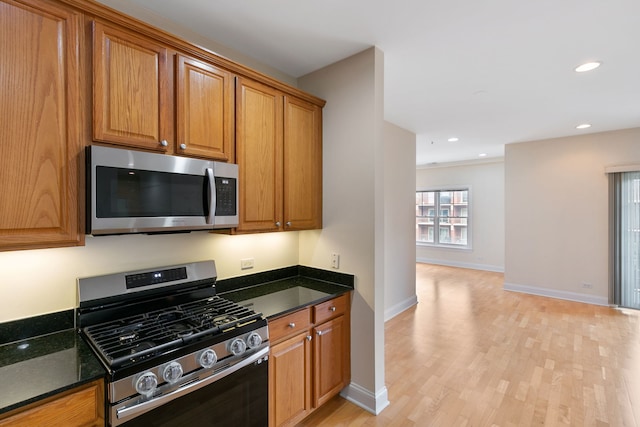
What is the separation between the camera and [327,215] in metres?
2.56

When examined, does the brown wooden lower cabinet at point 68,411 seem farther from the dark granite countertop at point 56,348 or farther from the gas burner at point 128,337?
the gas burner at point 128,337

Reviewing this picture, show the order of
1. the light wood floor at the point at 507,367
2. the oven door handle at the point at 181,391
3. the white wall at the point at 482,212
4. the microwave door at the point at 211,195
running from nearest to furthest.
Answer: the oven door handle at the point at 181,391 < the microwave door at the point at 211,195 < the light wood floor at the point at 507,367 < the white wall at the point at 482,212

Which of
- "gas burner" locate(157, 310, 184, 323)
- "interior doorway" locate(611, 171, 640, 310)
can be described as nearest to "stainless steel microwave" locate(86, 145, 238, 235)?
"gas burner" locate(157, 310, 184, 323)

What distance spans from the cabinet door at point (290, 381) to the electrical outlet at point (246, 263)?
71cm

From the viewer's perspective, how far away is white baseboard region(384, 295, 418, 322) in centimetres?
419

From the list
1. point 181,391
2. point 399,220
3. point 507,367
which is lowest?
point 507,367

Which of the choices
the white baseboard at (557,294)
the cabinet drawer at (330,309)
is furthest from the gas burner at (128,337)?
the white baseboard at (557,294)

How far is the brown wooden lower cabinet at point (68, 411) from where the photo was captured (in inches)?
41.0

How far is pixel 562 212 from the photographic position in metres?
5.05

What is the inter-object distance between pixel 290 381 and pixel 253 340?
533 millimetres

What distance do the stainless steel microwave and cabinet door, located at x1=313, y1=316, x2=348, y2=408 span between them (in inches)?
40.7

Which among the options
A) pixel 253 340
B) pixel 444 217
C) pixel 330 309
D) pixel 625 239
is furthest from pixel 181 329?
pixel 444 217

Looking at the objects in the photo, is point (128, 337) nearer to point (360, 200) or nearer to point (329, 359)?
point (329, 359)

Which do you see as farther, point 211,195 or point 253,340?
point 211,195
